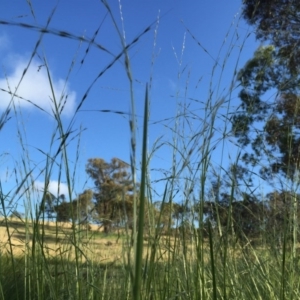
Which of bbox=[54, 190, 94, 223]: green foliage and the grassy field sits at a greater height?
bbox=[54, 190, 94, 223]: green foliage

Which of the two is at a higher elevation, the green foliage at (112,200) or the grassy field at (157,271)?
the green foliage at (112,200)

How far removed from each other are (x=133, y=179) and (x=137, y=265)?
0.46ft

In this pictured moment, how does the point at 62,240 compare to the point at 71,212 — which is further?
the point at 62,240

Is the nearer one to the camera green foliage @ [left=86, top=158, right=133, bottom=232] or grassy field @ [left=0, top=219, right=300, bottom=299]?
green foliage @ [left=86, top=158, right=133, bottom=232]

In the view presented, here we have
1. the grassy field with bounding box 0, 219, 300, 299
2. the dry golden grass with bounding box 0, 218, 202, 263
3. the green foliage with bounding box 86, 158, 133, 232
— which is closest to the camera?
the green foliage with bounding box 86, 158, 133, 232

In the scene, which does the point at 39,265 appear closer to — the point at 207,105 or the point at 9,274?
the point at 207,105

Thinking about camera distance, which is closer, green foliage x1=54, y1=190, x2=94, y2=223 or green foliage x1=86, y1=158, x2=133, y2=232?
green foliage x1=86, y1=158, x2=133, y2=232

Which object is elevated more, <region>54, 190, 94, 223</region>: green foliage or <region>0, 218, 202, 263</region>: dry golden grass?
<region>54, 190, 94, 223</region>: green foliage

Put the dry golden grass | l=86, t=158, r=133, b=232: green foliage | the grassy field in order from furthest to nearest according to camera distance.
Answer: the dry golden grass, the grassy field, l=86, t=158, r=133, b=232: green foliage

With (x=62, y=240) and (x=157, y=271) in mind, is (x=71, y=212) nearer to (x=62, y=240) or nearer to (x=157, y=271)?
(x=157, y=271)

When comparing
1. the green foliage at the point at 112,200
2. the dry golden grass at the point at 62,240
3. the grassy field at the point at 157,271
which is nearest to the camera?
the green foliage at the point at 112,200

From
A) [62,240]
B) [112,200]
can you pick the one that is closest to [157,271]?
[62,240]

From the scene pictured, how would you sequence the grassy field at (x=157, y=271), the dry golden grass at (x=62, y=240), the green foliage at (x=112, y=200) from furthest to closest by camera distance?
the dry golden grass at (x=62, y=240), the grassy field at (x=157, y=271), the green foliage at (x=112, y=200)

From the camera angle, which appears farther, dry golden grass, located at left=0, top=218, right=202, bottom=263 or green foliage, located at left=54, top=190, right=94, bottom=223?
dry golden grass, located at left=0, top=218, right=202, bottom=263
